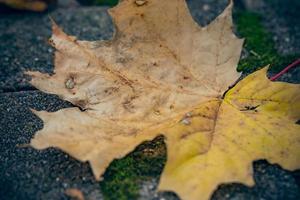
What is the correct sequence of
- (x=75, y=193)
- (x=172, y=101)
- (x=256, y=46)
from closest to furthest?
(x=75, y=193) < (x=172, y=101) < (x=256, y=46)

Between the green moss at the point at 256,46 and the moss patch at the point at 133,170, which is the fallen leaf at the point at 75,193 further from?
the green moss at the point at 256,46

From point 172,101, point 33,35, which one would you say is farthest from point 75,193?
point 33,35

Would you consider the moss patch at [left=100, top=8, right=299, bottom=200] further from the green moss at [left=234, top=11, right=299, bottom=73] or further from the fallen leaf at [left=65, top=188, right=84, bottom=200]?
the green moss at [left=234, top=11, right=299, bottom=73]

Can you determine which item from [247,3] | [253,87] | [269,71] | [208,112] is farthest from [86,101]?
[247,3]

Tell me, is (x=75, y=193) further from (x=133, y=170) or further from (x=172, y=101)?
(x=172, y=101)

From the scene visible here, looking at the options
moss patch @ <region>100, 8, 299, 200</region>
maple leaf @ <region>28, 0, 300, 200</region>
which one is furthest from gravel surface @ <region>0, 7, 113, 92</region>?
moss patch @ <region>100, 8, 299, 200</region>

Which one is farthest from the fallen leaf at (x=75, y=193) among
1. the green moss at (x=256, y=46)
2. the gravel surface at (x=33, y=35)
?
the green moss at (x=256, y=46)

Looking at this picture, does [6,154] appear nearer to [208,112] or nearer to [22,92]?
[22,92]
